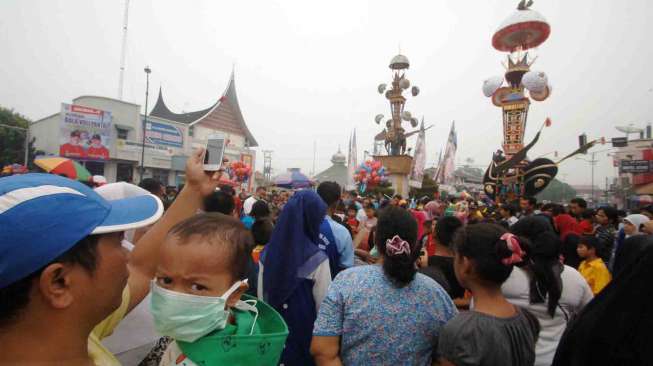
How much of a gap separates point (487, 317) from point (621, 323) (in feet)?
2.05

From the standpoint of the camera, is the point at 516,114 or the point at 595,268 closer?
the point at 595,268

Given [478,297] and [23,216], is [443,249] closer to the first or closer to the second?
[478,297]

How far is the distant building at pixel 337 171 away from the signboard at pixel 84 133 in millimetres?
28602

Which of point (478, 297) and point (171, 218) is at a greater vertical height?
point (171, 218)

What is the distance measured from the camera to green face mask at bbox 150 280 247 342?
1194 mm

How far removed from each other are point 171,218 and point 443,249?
2.35 m

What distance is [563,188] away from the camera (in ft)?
275

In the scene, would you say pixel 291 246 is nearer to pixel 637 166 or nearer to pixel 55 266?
pixel 55 266

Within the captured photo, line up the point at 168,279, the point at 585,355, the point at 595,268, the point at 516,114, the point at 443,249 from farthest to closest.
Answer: the point at 516,114 → the point at 595,268 → the point at 443,249 → the point at 168,279 → the point at 585,355

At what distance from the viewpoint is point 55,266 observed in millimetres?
796

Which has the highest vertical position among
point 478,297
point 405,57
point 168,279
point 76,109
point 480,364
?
point 405,57

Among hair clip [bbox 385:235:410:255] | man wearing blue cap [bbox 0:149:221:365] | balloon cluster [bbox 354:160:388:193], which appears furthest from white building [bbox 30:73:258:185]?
man wearing blue cap [bbox 0:149:221:365]

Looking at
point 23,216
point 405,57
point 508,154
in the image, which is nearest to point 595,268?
point 23,216

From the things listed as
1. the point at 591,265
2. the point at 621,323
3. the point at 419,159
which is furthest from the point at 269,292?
the point at 419,159
